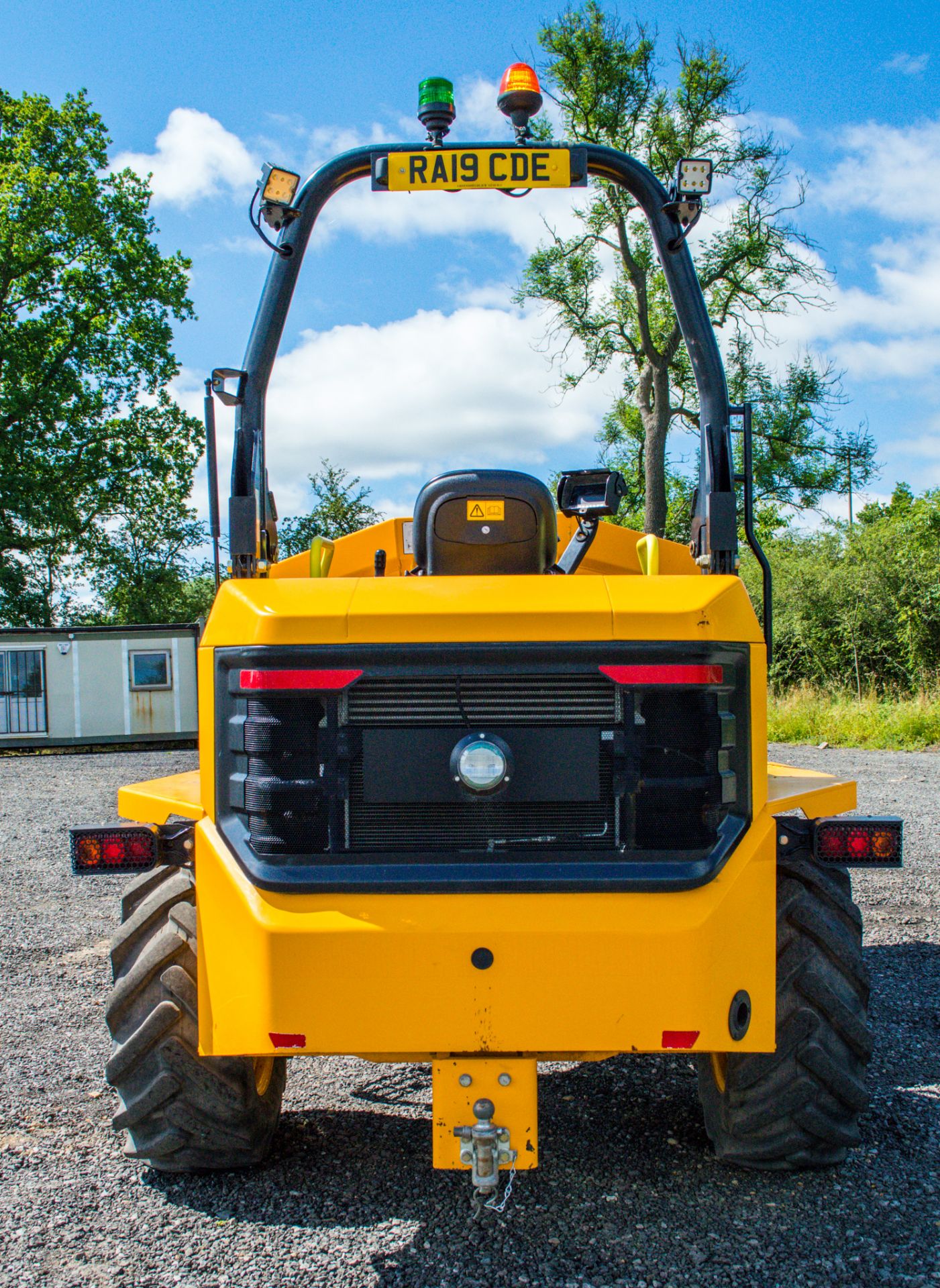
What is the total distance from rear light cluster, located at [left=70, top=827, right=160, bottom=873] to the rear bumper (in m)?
0.63

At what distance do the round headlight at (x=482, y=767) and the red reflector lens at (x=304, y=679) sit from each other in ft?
1.12

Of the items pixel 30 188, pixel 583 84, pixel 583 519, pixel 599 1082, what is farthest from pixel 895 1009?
pixel 30 188

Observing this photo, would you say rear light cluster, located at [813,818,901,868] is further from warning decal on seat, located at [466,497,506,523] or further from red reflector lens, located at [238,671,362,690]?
red reflector lens, located at [238,671,362,690]

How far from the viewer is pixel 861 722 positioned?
1661 cm

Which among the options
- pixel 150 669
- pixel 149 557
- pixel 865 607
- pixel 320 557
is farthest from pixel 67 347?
pixel 320 557

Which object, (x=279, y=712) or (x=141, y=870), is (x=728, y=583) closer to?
(x=279, y=712)

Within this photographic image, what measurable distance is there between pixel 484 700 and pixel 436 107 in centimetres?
203

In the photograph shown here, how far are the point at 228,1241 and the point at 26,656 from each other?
1890 cm

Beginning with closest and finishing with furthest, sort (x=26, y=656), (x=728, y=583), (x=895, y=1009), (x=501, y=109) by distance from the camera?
(x=728, y=583) < (x=501, y=109) < (x=895, y=1009) < (x=26, y=656)

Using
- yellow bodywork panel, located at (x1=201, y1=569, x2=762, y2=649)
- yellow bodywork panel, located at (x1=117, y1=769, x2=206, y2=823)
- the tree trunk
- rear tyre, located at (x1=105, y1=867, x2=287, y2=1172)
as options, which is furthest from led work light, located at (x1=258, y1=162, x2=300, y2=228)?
the tree trunk

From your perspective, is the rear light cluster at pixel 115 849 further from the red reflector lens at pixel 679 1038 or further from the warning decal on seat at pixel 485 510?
the red reflector lens at pixel 679 1038

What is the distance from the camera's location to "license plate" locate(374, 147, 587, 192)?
134 inches

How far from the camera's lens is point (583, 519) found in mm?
4031

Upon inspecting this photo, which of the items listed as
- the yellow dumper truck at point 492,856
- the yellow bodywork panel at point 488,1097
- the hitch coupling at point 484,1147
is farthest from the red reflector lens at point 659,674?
the hitch coupling at point 484,1147
